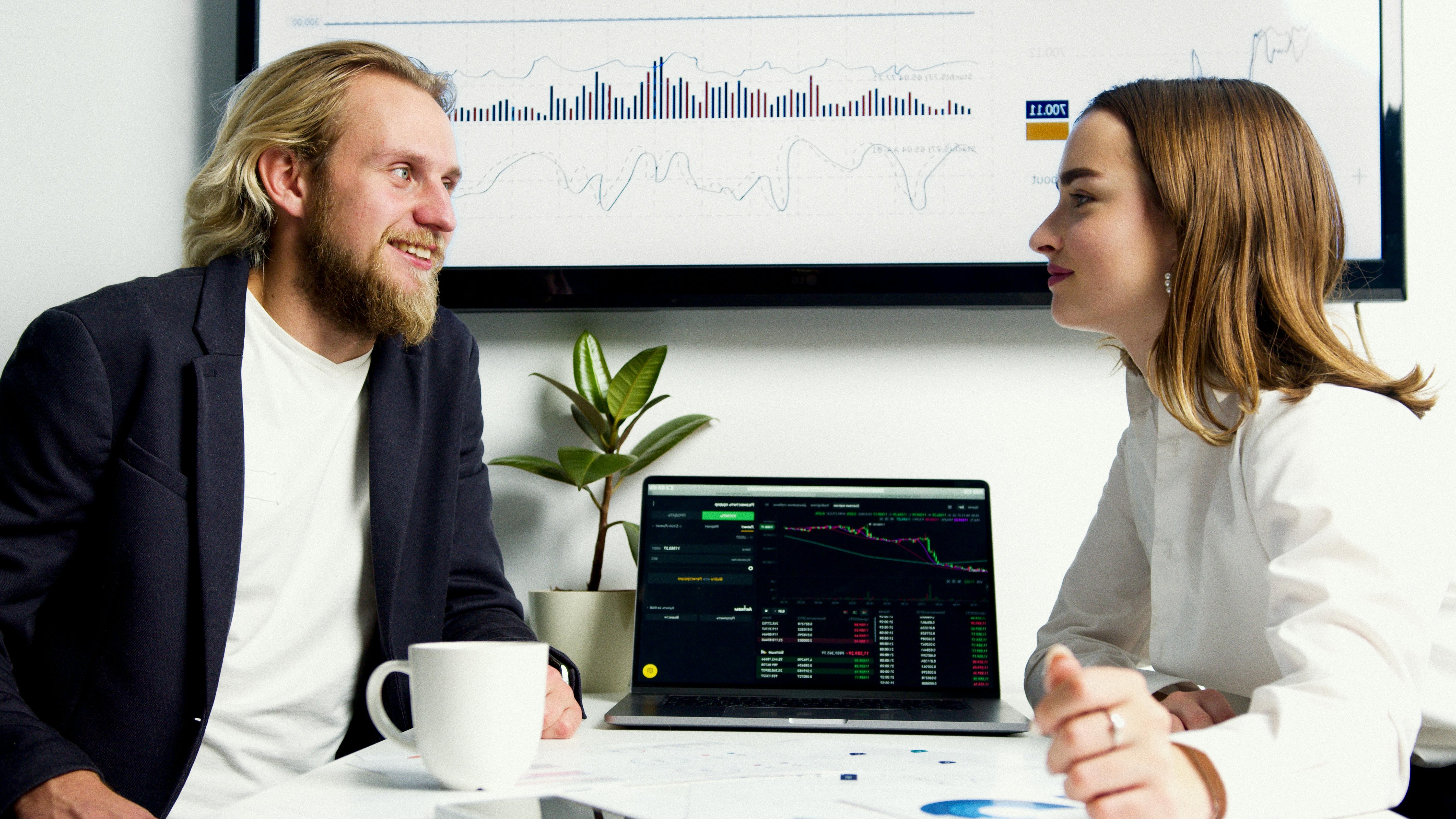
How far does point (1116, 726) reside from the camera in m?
0.54

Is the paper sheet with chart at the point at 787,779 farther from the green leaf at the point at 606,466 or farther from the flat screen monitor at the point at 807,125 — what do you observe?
the flat screen monitor at the point at 807,125

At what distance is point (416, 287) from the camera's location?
3.85ft

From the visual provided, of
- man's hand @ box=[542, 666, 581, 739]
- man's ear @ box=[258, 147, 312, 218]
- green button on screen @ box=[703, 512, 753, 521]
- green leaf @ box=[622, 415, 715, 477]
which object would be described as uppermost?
man's ear @ box=[258, 147, 312, 218]

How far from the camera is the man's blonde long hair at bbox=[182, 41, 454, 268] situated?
118 cm

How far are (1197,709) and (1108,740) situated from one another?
0.38 metres

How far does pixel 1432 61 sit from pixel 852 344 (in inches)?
35.6

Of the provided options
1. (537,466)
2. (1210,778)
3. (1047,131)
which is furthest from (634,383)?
(1210,778)

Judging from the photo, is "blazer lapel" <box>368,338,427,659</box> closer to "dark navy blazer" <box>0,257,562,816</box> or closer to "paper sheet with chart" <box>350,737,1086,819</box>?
"dark navy blazer" <box>0,257,562,816</box>

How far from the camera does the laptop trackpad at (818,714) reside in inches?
38.7

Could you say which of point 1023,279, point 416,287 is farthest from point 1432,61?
point 416,287

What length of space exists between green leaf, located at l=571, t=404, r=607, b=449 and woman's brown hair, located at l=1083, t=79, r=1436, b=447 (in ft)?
2.49

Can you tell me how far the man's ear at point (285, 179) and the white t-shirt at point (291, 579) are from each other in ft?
0.44

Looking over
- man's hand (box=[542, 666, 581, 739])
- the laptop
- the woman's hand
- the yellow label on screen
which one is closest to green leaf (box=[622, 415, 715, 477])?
the laptop

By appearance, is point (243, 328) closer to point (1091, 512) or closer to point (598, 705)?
point (598, 705)
